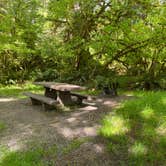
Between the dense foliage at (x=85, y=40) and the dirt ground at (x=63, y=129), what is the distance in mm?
3511

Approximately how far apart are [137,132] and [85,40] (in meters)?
7.92

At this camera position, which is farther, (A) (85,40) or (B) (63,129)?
(A) (85,40)

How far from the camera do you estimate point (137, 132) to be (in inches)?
260

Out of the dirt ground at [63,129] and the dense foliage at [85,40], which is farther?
the dense foliage at [85,40]

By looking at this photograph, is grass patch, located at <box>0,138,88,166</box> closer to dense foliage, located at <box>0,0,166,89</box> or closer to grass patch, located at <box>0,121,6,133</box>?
grass patch, located at <box>0,121,6,133</box>

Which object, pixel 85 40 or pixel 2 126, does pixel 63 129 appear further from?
pixel 85 40

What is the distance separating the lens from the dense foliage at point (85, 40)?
1191 centimetres

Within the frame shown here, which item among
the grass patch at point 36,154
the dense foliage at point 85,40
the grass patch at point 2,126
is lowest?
the grass patch at point 36,154

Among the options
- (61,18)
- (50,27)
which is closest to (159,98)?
(61,18)

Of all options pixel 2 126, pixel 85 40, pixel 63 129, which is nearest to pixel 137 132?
pixel 63 129

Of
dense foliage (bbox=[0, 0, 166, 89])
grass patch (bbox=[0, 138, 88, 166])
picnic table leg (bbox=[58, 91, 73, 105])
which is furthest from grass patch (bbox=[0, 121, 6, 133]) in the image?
dense foliage (bbox=[0, 0, 166, 89])

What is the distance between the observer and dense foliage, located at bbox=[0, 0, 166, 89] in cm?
1191

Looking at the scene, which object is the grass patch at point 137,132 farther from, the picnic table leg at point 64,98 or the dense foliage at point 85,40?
the dense foliage at point 85,40

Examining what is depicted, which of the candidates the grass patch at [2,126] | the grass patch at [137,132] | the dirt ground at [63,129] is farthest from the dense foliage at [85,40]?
the grass patch at [2,126]
